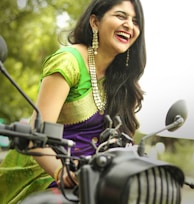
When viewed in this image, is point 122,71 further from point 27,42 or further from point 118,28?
point 27,42

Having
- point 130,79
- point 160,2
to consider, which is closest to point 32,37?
point 160,2

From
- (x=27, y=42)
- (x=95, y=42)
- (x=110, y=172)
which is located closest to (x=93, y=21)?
(x=95, y=42)

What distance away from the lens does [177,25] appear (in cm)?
166

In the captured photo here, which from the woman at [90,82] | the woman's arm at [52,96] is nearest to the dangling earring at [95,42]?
the woman at [90,82]

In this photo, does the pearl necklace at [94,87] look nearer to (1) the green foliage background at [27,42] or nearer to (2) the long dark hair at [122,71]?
(2) the long dark hair at [122,71]

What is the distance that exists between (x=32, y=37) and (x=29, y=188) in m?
1.27

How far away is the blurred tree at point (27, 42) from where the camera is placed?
6.80 ft

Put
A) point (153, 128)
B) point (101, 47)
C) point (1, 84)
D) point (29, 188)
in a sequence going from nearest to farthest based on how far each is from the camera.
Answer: point (29, 188), point (101, 47), point (153, 128), point (1, 84)

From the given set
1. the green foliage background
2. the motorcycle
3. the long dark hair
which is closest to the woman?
the long dark hair

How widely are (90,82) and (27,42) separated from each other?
117cm

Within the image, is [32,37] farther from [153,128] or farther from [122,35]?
[122,35]

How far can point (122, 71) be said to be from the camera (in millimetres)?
1172

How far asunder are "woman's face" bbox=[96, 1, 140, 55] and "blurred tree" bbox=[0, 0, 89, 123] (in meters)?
0.93

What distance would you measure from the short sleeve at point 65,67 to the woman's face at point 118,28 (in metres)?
0.12
